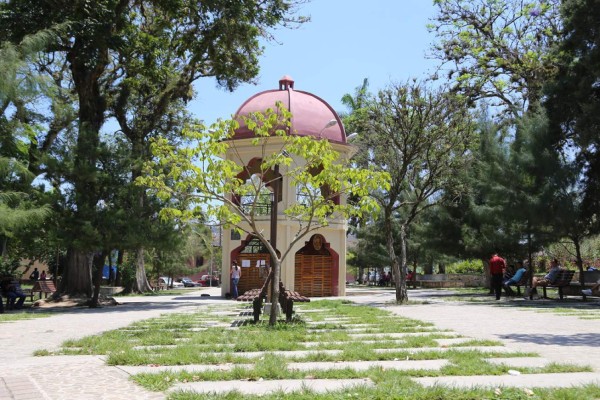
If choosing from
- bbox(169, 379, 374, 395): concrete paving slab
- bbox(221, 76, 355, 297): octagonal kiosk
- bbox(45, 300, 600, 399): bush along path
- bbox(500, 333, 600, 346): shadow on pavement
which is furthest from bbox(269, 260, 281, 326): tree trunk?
bbox(221, 76, 355, 297): octagonal kiosk

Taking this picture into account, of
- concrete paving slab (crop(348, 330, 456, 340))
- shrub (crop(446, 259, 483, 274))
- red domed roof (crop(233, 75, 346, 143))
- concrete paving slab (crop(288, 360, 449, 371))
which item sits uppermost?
red domed roof (crop(233, 75, 346, 143))

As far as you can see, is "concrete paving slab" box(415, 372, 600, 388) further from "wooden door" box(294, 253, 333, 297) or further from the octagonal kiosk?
"wooden door" box(294, 253, 333, 297)

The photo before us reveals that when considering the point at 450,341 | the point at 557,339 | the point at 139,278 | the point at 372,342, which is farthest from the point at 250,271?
the point at 557,339

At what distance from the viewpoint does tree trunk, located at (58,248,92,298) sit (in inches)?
883

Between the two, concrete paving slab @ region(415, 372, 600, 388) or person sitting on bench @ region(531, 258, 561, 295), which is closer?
concrete paving slab @ region(415, 372, 600, 388)

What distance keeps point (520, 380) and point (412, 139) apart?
51.7 feet

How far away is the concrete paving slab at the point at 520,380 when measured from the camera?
595cm

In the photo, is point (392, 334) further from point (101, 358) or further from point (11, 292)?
point (11, 292)

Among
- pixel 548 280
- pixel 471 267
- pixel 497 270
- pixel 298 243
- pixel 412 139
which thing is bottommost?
pixel 548 280

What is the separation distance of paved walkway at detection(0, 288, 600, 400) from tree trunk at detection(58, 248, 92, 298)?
707 centimetres

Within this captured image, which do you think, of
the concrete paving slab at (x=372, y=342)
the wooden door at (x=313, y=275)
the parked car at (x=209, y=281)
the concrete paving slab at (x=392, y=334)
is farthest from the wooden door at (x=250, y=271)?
the parked car at (x=209, y=281)

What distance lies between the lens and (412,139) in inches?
842

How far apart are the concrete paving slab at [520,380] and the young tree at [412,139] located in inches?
555

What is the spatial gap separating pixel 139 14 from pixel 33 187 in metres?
10.5
